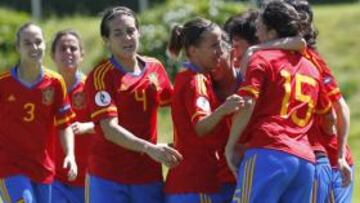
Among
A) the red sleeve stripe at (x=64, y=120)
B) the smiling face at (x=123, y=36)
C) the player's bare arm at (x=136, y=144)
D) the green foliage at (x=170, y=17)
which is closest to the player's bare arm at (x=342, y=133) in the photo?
the player's bare arm at (x=136, y=144)

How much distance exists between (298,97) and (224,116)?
43 cm

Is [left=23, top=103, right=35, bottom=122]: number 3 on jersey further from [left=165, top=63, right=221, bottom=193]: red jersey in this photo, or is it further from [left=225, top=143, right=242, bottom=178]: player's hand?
[left=225, top=143, right=242, bottom=178]: player's hand

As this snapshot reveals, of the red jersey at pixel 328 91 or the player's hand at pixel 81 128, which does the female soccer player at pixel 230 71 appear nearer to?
the red jersey at pixel 328 91

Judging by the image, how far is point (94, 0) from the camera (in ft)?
90.2

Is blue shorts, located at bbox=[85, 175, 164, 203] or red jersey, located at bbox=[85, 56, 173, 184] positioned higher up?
red jersey, located at bbox=[85, 56, 173, 184]

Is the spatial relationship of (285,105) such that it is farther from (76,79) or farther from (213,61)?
(76,79)

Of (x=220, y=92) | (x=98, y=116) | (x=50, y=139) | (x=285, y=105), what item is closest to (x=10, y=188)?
(x=50, y=139)

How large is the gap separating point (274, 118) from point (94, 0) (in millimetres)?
21388

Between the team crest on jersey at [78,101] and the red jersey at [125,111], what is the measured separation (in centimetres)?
145

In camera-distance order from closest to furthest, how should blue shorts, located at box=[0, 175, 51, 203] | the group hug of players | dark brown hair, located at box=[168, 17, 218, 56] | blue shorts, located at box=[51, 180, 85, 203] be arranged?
the group hug of players
dark brown hair, located at box=[168, 17, 218, 56]
blue shorts, located at box=[0, 175, 51, 203]
blue shorts, located at box=[51, 180, 85, 203]

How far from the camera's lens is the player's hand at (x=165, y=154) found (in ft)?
21.1

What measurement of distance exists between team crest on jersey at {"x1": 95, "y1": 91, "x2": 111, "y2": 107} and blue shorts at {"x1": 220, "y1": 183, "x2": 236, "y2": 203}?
0.84m

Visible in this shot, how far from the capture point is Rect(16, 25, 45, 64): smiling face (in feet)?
25.6

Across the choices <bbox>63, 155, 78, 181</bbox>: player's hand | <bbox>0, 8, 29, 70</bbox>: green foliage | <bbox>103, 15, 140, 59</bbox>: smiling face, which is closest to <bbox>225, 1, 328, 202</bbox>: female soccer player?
<bbox>103, 15, 140, 59</bbox>: smiling face
